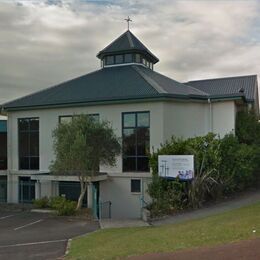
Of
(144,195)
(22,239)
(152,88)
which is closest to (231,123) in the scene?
(152,88)

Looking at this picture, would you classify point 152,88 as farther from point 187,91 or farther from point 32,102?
point 32,102

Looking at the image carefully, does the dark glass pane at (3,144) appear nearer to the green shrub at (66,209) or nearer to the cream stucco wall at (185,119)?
the green shrub at (66,209)

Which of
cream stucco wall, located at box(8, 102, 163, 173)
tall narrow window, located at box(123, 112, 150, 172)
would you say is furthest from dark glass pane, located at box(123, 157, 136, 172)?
cream stucco wall, located at box(8, 102, 163, 173)

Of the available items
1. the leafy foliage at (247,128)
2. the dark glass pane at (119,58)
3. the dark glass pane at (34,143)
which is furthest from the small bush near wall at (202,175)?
the dark glass pane at (119,58)

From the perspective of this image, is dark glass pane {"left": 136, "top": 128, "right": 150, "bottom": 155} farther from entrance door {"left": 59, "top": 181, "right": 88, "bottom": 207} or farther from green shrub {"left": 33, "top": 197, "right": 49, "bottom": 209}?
green shrub {"left": 33, "top": 197, "right": 49, "bottom": 209}

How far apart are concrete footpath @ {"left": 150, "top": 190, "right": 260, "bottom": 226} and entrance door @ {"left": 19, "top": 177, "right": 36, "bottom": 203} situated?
11.7 meters

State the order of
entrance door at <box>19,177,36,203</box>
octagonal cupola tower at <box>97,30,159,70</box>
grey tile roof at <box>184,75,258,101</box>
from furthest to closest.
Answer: octagonal cupola tower at <box>97,30,159,70</box> < grey tile roof at <box>184,75,258,101</box> < entrance door at <box>19,177,36,203</box>

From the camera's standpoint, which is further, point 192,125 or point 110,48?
point 110,48

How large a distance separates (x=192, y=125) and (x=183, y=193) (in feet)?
22.6

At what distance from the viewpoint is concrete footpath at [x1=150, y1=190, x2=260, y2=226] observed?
1747 centimetres

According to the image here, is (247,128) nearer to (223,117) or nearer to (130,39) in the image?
(223,117)

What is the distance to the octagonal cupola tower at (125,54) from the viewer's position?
30.7 m

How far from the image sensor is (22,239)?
15281mm

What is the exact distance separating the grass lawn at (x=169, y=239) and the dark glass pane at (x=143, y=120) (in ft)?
34.4
